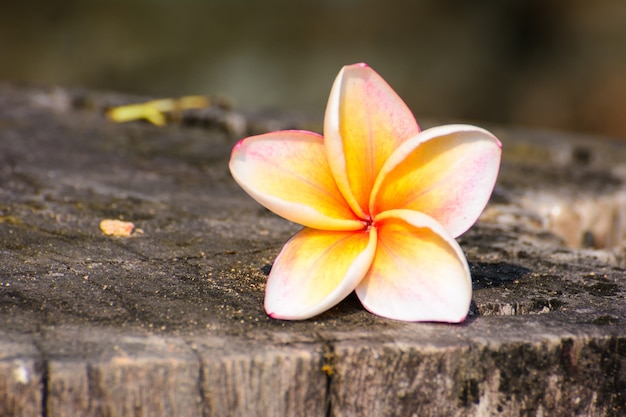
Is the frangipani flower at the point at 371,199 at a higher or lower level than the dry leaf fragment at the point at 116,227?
higher

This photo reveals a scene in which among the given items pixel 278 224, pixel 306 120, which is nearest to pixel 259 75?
pixel 306 120

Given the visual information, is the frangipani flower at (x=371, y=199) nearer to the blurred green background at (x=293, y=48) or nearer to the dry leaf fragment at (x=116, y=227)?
the dry leaf fragment at (x=116, y=227)

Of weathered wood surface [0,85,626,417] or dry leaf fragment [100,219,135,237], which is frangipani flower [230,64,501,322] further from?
dry leaf fragment [100,219,135,237]

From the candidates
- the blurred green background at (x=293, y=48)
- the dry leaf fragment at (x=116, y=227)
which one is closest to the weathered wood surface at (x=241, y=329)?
the dry leaf fragment at (x=116, y=227)

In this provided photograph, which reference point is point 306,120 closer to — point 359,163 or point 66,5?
point 359,163

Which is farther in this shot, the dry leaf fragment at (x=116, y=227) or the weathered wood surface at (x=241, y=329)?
the dry leaf fragment at (x=116, y=227)

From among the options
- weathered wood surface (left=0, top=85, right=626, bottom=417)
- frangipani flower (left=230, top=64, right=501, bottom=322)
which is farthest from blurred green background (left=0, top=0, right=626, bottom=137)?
frangipani flower (left=230, top=64, right=501, bottom=322)

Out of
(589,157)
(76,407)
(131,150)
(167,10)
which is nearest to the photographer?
(76,407)

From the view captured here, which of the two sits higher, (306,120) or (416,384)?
(306,120)
